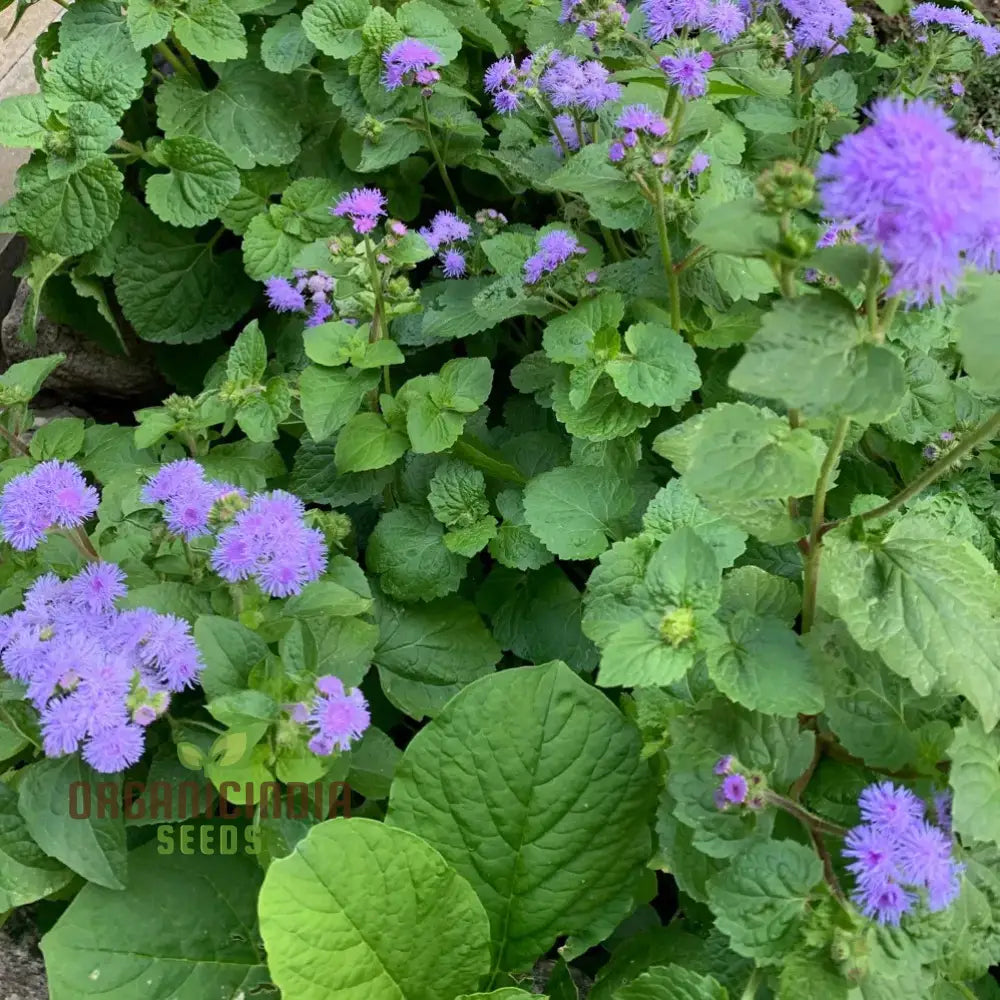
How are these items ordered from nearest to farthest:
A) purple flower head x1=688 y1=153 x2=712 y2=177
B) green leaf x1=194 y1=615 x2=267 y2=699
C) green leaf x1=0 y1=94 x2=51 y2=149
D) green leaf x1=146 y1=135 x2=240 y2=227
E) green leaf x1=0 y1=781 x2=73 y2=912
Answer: green leaf x1=194 y1=615 x2=267 y2=699 → green leaf x1=0 y1=781 x2=73 y2=912 → purple flower head x1=688 y1=153 x2=712 y2=177 → green leaf x1=0 y1=94 x2=51 y2=149 → green leaf x1=146 y1=135 x2=240 y2=227

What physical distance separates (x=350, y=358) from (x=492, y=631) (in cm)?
68

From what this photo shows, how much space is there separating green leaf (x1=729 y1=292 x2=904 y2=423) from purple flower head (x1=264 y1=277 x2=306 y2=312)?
1.49 meters

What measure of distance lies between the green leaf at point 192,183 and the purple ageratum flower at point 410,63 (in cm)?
51

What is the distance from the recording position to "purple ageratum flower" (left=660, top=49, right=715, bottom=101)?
173 centimetres

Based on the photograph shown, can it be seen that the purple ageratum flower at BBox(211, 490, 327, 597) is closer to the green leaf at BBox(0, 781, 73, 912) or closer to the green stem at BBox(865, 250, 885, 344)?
the green leaf at BBox(0, 781, 73, 912)

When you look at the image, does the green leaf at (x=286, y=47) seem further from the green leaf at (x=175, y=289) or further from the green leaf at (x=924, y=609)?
the green leaf at (x=924, y=609)

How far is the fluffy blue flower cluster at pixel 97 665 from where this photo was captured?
1.32 meters

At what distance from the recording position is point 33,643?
1.40 m

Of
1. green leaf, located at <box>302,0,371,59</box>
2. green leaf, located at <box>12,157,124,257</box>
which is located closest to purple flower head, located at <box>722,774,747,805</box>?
green leaf, located at <box>302,0,371,59</box>

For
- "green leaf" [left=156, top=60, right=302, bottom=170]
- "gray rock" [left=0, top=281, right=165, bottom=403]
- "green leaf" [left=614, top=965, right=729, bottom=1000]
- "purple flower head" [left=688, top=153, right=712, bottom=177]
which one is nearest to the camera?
"green leaf" [left=614, top=965, right=729, bottom=1000]

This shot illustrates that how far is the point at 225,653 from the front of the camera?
55.8 inches

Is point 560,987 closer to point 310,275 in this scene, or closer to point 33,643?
point 33,643

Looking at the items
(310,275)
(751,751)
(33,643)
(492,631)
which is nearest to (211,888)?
(33,643)

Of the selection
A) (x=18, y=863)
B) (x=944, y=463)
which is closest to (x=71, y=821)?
(x=18, y=863)
